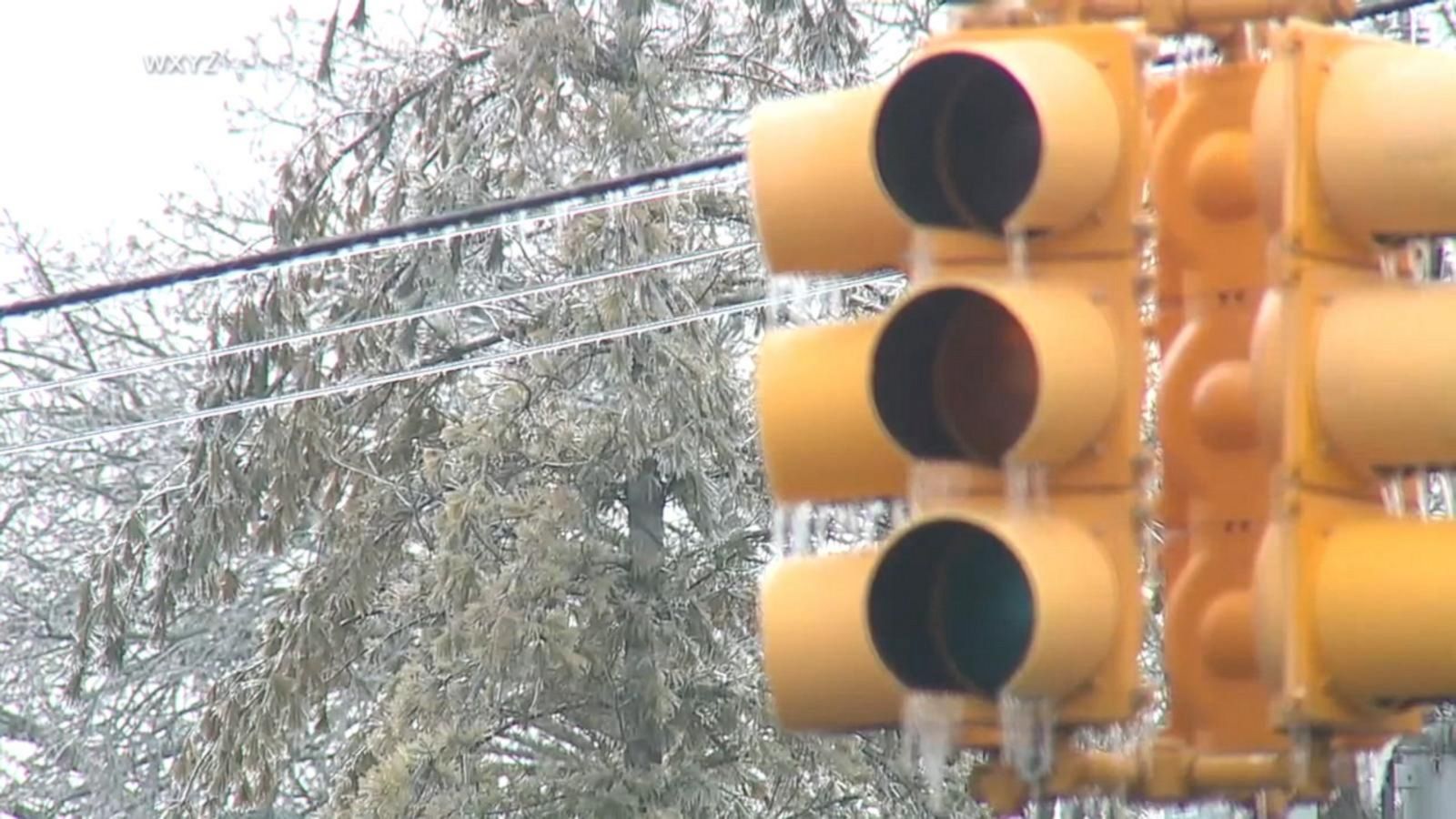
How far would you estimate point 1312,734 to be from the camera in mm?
4004

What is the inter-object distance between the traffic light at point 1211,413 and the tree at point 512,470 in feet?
40.5

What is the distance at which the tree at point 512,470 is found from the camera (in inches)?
668

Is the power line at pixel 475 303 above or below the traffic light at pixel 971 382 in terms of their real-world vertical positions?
above

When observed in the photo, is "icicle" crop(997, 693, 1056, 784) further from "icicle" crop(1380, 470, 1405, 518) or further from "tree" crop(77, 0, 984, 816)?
"tree" crop(77, 0, 984, 816)

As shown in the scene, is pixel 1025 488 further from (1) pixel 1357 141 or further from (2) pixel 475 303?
(2) pixel 475 303

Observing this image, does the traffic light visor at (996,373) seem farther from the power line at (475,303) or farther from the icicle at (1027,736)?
the power line at (475,303)

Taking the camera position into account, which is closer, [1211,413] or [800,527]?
[1211,413]

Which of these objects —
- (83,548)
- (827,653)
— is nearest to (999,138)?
(827,653)

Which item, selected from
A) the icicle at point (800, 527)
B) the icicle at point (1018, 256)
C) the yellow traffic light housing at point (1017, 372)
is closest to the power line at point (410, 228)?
the icicle at point (800, 527)

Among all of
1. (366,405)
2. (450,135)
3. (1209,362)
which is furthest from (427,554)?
(1209,362)

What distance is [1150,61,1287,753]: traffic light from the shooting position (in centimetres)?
432

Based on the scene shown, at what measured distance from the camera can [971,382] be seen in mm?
4207

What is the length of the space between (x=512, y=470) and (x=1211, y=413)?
1321cm

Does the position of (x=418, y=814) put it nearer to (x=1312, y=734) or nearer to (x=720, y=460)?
(x=720, y=460)
